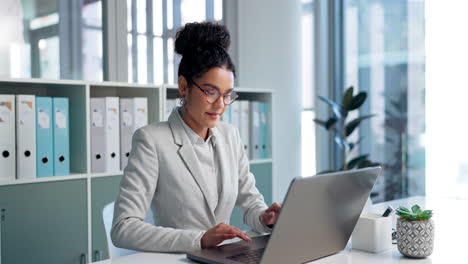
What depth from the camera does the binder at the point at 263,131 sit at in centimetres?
366

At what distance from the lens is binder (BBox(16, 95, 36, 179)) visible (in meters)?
2.62

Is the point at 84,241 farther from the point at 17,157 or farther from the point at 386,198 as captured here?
the point at 386,198

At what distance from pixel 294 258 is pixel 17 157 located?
5.87 ft

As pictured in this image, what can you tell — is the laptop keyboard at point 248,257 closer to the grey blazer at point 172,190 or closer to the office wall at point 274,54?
the grey blazer at point 172,190

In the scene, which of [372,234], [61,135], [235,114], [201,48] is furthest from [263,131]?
[372,234]

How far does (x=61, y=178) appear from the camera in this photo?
273 cm

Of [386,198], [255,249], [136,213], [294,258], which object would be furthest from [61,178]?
[386,198]

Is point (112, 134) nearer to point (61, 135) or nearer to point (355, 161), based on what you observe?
point (61, 135)

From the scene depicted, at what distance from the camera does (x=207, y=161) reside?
188 cm

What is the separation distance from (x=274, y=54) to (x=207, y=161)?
247 centimetres

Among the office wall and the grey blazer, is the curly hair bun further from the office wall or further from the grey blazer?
the office wall

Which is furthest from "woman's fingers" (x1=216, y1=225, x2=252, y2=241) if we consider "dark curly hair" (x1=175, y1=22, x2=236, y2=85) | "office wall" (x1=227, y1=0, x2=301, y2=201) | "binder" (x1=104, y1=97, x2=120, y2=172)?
"office wall" (x1=227, y1=0, x2=301, y2=201)

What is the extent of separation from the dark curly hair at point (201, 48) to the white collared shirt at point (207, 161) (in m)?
0.19

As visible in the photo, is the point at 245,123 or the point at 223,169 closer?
the point at 223,169
